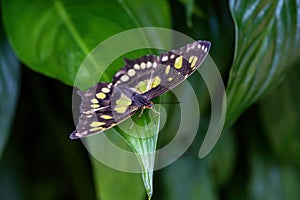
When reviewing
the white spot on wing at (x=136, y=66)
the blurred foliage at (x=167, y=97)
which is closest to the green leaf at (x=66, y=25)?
the blurred foliage at (x=167, y=97)

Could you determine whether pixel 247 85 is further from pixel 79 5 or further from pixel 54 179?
pixel 54 179

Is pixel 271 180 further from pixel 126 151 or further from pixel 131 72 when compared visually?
pixel 131 72

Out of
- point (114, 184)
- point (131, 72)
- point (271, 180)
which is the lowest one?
point (271, 180)

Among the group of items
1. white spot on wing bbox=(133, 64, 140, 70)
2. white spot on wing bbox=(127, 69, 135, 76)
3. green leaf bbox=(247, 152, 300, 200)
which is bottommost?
green leaf bbox=(247, 152, 300, 200)

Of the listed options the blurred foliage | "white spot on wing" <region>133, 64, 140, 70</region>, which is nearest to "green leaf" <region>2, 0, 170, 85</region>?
the blurred foliage

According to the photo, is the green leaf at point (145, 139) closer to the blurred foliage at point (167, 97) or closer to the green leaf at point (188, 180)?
the blurred foliage at point (167, 97)

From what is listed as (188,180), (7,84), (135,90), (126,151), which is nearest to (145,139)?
(135,90)

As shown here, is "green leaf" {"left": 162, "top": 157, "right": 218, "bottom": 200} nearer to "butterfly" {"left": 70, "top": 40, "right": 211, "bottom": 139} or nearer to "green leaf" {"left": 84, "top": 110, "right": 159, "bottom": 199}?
"green leaf" {"left": 84, "top": 110, "right": 159, "bottom": 199}

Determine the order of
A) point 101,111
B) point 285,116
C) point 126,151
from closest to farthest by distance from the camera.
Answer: point 101,111
point 126,151
point 285,116
